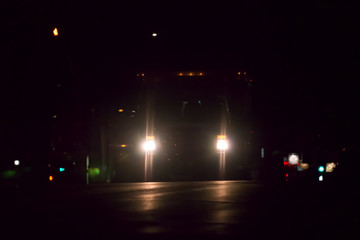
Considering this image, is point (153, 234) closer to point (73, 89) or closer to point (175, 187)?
point (175, 187)

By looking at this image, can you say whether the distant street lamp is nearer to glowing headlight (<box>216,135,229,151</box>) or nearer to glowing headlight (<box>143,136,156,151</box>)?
glowing headlight (<box>143,136,156,151</box>)

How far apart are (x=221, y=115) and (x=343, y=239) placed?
441 inches

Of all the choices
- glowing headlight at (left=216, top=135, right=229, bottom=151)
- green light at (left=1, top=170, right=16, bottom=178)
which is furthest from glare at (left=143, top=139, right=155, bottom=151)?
green light at (left=1, top=170, right=16, bottom=178)

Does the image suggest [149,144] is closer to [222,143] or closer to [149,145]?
[149,145]

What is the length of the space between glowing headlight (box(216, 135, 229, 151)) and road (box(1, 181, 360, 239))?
17.2 ft

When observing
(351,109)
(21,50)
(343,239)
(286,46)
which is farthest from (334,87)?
(21,50)

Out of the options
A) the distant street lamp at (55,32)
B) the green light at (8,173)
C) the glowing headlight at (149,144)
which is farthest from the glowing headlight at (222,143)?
the distant street lamp at (55,32)

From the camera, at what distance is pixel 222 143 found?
18.4 m

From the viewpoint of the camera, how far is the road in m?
7.80

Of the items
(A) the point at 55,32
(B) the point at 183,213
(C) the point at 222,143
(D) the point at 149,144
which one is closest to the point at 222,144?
(C) the point at 222,143

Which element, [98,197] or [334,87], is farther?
[334,87]

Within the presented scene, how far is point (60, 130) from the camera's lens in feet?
73.8

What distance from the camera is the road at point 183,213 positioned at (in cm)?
780

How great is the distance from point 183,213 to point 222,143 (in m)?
9.13
